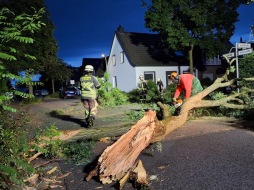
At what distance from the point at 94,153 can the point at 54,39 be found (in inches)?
1198

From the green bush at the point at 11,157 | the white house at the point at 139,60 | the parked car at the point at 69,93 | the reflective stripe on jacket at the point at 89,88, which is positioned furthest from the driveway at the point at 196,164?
the parked car at the point at 69,93

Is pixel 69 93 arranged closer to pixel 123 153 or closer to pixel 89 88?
pixel 89 88

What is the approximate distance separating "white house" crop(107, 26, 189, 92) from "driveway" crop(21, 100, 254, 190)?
26519 millimetres

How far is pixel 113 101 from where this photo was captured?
57.8ft

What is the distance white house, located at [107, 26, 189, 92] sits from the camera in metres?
32.9

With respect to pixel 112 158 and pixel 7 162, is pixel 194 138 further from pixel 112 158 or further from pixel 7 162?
pixel 7 162

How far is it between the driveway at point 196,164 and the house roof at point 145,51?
88.5ft

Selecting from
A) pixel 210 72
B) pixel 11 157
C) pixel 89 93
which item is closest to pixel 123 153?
pixel 11 157

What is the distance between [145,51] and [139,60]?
90.7 inches

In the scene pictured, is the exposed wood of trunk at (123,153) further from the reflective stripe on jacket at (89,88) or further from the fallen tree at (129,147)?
the reflective stripe on jacket at (89,88)

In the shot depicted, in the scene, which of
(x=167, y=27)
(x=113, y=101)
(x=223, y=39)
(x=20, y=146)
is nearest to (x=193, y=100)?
(x=20, y=146)

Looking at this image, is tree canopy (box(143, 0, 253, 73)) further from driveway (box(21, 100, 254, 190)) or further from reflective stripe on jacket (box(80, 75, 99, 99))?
driveway (box(21, 100, 254, 190))

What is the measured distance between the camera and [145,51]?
34719 mm

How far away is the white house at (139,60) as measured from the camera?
32.9m
